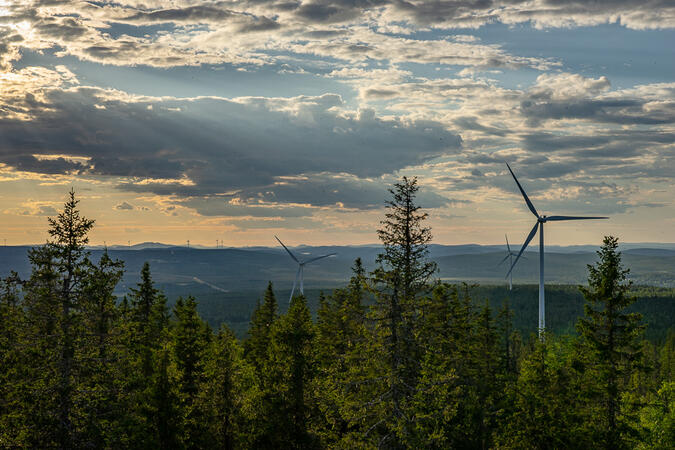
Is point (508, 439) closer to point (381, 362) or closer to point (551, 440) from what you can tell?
point (551, 440)

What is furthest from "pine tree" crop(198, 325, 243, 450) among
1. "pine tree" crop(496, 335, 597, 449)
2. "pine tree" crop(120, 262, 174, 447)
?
"pine tree" crop(496, 335, 597, 449)

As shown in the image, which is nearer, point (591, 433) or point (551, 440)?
point (591, 433)

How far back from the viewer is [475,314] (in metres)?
55.4

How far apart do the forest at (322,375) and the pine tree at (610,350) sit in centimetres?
9

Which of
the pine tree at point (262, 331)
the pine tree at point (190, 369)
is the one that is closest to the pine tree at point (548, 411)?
the pine tree at point (190, 369)

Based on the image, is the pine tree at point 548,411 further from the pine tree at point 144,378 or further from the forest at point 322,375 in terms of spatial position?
the pine tree at point 144,378

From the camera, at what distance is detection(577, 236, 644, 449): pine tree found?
37.6 meters

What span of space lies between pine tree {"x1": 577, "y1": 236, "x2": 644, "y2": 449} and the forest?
0.09 metres

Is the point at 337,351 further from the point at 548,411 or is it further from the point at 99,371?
the point at 99,371

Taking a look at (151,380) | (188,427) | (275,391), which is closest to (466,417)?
(275,391)

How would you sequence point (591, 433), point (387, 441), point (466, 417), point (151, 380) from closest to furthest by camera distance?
point (387, 441) < point (591, 433) < point (151, 380) < point (466, 417)

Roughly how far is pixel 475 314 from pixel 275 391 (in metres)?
20.4

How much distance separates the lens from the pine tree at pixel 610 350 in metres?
37.6

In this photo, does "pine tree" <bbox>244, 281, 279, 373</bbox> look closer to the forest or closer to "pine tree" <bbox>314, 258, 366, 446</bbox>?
"pine tree" <bbox>314, 258, 366, 446</bbox>
